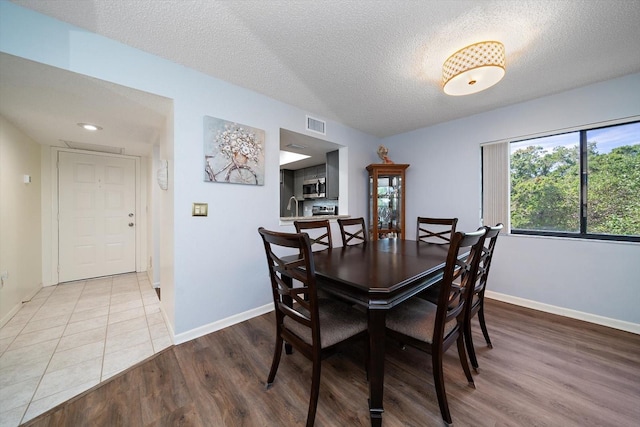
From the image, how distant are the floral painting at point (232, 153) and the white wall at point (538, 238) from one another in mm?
2393

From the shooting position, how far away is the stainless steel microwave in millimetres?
4887

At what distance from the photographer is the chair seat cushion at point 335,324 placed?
3.96 feet

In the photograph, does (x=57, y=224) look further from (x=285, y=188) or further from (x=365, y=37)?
(x=365, y=37)

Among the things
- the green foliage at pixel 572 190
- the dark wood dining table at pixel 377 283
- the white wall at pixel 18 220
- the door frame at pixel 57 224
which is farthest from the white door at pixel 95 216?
the green foliage at pixel 572 190

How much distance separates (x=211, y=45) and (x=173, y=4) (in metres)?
0.35

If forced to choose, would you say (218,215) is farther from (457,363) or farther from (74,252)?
(74,252)

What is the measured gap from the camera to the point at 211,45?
1.69 metres

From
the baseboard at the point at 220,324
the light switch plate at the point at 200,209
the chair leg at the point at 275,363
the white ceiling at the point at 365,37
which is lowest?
the baseboard at the point at 220,324

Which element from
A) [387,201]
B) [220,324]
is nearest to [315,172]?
[387,201]

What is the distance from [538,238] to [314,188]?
3.78 meters

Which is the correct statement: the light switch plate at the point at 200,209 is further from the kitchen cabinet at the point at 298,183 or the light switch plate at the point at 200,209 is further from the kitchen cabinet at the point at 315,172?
the kitchen cabinet at the point at 298,183

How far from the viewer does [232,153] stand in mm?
2184

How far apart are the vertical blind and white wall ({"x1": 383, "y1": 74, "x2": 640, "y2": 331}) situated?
0.09 m

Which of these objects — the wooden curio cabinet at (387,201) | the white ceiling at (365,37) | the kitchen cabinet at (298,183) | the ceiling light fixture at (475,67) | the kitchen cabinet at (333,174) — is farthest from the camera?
the kitchen cabinet at (298,183)
